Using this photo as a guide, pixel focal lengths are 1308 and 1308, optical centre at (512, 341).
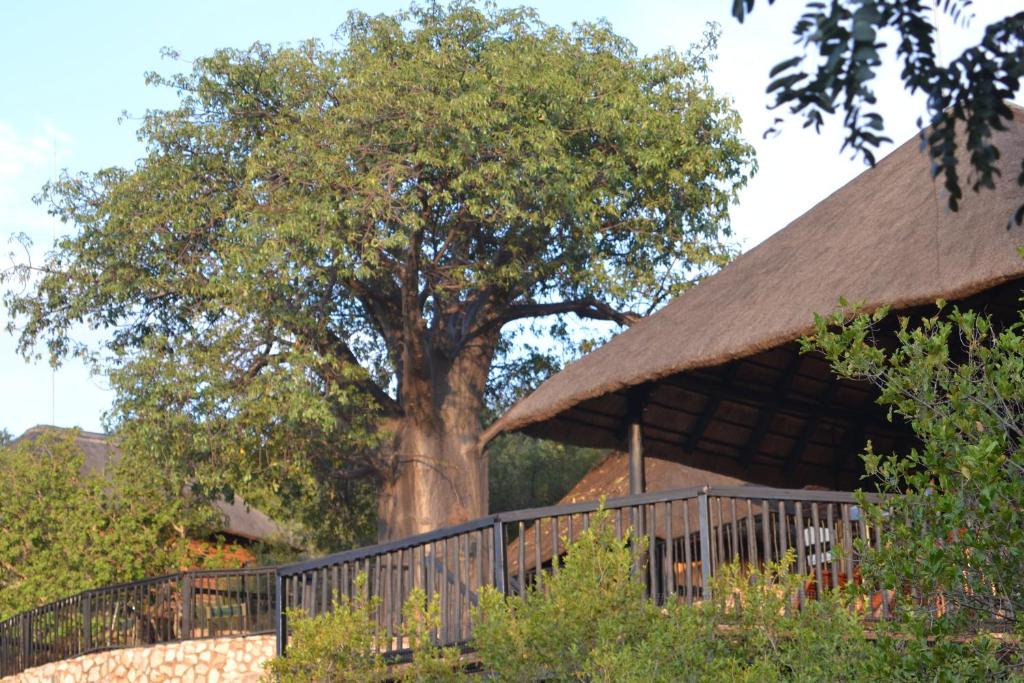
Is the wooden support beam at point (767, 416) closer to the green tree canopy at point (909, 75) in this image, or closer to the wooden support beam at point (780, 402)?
the wooden support beam at point (780, 402)

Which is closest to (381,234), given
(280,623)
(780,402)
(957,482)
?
(780,402)

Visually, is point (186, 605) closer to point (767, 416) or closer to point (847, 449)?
point (767, 416)

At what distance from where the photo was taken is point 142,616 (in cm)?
1959

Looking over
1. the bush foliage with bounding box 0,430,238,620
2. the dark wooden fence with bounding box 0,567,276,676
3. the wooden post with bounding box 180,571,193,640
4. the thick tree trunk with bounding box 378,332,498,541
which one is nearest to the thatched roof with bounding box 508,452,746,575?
the thick tree trunk with bounding box 378,332,498,541

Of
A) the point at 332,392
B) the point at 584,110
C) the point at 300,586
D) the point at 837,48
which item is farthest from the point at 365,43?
the point at 837,48

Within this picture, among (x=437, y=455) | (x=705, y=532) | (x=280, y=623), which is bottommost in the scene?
(x=280, y=623)

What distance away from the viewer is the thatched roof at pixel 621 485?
16.7 m

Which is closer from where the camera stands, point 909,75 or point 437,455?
point 909,75

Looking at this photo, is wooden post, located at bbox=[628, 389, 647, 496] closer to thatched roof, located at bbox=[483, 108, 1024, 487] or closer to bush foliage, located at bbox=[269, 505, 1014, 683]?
thatched roof, located at bbox=[483, 108, 1024, 487]

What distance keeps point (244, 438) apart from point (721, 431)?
7.15 meters

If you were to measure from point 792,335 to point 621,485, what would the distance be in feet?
30.4

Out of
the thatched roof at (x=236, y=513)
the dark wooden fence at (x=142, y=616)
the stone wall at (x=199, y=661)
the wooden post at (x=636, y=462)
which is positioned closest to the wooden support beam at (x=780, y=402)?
the wooden post at (x=636, y=462)

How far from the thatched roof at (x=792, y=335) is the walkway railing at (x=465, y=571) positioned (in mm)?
1145

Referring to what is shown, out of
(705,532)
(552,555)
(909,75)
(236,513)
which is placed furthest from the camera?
(236,513)
